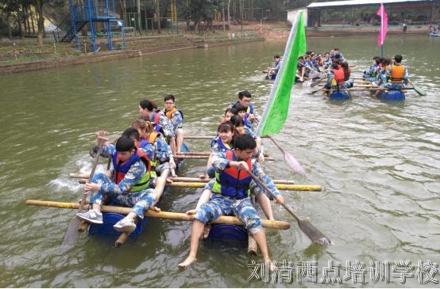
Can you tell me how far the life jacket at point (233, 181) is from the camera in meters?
4.77

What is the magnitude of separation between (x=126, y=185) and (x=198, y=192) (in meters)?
1.99

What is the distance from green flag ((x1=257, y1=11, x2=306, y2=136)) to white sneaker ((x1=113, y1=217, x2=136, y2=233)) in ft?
8.58

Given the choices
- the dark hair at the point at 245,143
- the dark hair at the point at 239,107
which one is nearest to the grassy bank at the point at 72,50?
the dark hair at the point at 239,107

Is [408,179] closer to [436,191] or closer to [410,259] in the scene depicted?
[436,191]

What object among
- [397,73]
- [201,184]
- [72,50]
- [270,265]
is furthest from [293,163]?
[72,50]

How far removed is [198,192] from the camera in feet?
21.6

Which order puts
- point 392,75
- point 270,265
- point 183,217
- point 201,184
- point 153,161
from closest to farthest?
1. point 270,265
2. point 183,217
3. point 201,184
4. point 153,161
5. point 392,75

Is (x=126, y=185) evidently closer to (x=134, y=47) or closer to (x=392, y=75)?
(x=392, y=75)

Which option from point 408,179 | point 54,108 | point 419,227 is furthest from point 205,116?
point 419,227

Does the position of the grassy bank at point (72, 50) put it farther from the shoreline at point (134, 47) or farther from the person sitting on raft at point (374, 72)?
the person sitting on raft at point (374, 72)

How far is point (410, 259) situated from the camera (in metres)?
4.77

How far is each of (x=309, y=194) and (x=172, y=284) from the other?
→ 3055 mm

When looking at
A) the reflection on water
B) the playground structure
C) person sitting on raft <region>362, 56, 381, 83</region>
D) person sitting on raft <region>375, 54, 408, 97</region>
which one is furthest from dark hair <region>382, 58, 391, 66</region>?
the playground structure

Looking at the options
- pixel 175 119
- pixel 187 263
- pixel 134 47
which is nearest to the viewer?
pixel 187 263
